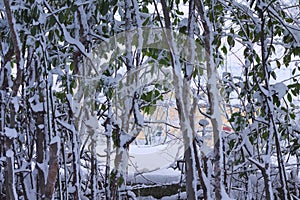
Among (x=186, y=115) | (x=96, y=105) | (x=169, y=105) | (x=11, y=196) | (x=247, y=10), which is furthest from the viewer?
(x=169, y=105)

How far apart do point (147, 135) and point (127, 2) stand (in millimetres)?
765

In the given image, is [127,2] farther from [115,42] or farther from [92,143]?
[92,143]

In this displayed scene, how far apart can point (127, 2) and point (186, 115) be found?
595mm

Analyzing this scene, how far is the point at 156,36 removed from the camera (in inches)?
64.1

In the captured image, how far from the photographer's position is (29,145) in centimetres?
185

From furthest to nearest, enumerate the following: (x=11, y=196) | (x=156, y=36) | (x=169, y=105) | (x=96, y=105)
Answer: (x=169, y=105) < (x=96, y=105) < (x=156, y=36) < (x=11, y=196)

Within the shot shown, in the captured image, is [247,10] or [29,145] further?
[29,145]

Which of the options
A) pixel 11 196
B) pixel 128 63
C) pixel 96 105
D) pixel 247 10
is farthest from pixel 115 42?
pixel 11 196

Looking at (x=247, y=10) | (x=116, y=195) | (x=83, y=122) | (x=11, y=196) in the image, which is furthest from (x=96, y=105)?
(x=247, y=10)

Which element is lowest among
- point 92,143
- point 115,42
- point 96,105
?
point 92,143

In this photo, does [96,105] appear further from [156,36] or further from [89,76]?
[156,36]

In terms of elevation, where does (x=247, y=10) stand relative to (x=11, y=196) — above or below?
above

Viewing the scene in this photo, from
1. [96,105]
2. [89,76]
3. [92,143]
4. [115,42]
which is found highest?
[115,42]

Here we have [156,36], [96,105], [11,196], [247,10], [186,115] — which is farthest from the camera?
[96,105]
